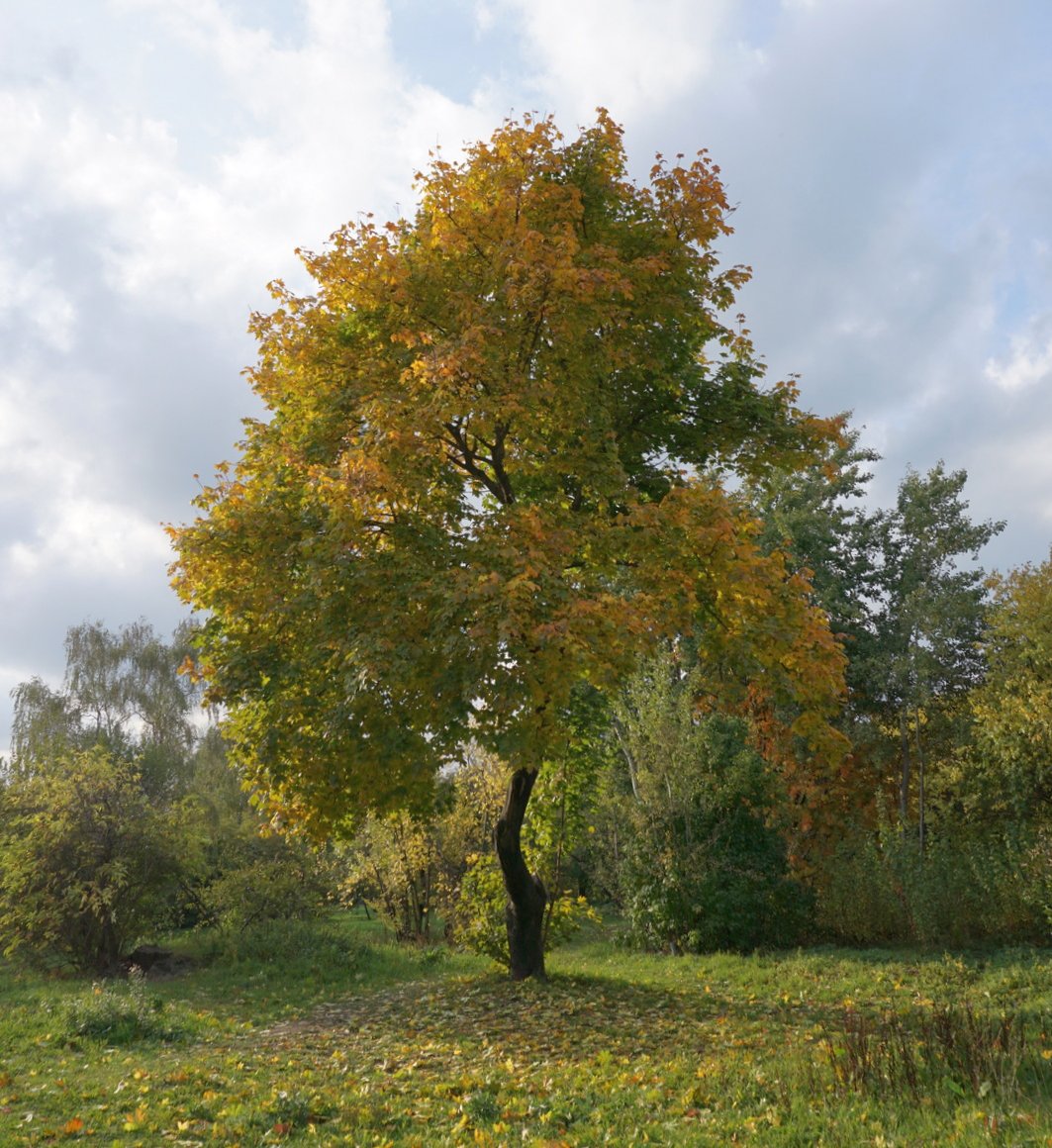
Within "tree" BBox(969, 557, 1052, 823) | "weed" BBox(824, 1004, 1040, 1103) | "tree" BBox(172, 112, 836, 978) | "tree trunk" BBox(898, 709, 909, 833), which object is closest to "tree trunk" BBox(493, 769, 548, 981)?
"tree" BBox(172, 112, 836, 978)

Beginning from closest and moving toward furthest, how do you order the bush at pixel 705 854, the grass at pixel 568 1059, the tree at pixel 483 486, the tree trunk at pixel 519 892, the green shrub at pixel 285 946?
the grass at pixel 568 1059
the tree at pixel 483 486
the tree trunk at pixel 519 892
the bush at pixel 705 854
the green shrub at pixel 285 946

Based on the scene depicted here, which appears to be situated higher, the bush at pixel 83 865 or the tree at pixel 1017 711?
the tree at pixel 1017 711

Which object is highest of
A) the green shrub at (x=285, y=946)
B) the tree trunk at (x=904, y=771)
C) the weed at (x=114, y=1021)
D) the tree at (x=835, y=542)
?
the tree at (x=835, y=542)

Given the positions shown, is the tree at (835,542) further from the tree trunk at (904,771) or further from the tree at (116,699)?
the tree at (116,699)

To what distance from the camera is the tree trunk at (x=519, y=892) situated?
11.8 meters

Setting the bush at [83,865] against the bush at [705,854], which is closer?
the bush at [83,865]

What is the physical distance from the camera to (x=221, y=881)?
18.5m

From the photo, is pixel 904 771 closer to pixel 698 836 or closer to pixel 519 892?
pixel 698 836

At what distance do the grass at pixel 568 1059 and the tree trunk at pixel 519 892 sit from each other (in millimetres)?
433

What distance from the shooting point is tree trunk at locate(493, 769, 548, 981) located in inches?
466

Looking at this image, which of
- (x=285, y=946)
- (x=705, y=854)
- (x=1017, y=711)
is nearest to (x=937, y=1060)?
(x=705, y=854)

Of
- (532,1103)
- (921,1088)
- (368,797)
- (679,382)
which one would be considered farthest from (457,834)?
(921,1088)

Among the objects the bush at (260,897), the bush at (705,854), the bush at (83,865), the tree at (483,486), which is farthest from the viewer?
the bush at (260,897)

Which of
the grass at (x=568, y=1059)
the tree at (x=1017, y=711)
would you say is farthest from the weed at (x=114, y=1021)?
the tree at (x=1017, y=711)
